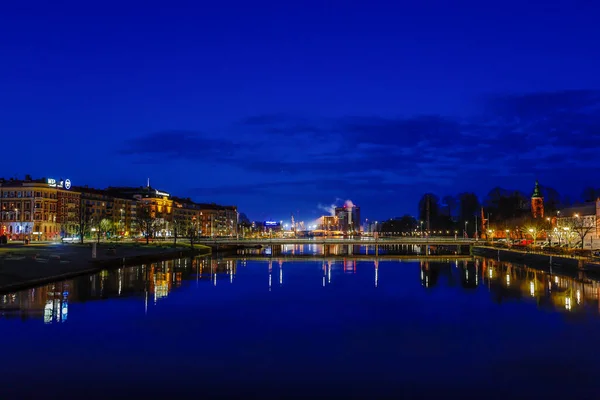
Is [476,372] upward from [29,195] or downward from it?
downward

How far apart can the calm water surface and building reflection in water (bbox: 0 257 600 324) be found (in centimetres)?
19

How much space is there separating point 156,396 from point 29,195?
15114 centimetres

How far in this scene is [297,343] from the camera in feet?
86.8

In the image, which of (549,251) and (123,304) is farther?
(549,251)

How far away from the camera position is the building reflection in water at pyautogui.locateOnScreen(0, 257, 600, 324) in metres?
36.5

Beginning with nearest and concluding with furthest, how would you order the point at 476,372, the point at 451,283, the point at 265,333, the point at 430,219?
the point at 476,372 → the point at 265,333 → the point at 451,283 → the point at 430,219

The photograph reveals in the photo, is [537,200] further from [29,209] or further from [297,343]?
[297,343]

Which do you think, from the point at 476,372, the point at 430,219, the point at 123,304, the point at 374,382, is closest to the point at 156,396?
the point at 374,382

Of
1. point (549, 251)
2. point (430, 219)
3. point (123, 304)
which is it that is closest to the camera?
point (123, 304)

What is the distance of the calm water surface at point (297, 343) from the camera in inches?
769

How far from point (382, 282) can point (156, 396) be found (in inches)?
1631

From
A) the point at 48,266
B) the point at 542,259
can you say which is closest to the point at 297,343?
the point at 48,266

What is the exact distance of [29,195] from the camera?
6093 inches

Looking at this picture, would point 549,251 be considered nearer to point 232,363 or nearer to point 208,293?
point 208,293
